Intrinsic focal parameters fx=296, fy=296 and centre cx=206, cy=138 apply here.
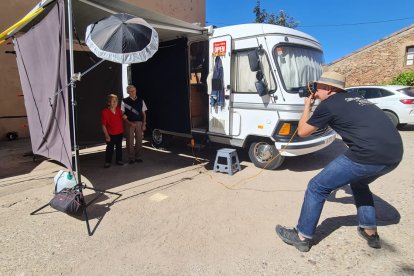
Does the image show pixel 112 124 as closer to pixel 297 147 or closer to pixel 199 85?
pixel 199 85

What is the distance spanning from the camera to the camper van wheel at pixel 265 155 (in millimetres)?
6015

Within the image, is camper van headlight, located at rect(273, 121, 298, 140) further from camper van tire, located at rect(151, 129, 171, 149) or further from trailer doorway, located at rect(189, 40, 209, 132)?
camper van tire, located at rect(151, 129, 171, 149)

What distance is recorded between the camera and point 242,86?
6172mm

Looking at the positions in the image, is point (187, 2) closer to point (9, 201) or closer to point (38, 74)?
point (38, 74)

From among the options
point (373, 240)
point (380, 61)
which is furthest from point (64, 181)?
point (380, 61)

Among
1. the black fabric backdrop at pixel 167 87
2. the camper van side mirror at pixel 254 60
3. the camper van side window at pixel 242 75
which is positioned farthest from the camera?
the black fabric backdrop at pixel 167 87

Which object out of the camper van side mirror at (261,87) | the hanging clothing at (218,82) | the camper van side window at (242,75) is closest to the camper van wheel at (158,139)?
the hanging clothing at (218,82)

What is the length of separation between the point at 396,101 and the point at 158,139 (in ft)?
27.8

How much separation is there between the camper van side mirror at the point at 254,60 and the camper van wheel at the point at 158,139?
3.44 meters

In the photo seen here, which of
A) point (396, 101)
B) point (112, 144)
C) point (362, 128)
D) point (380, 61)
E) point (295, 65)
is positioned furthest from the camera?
point (380, 61)

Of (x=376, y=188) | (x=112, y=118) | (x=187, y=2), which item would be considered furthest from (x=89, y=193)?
(x=187, y=2)

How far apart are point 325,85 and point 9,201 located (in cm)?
492

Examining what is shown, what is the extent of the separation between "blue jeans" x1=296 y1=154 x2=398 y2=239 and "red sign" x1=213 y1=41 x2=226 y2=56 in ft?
12.5

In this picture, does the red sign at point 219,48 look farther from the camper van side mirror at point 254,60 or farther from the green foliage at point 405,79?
the green foliage at point 405,79
